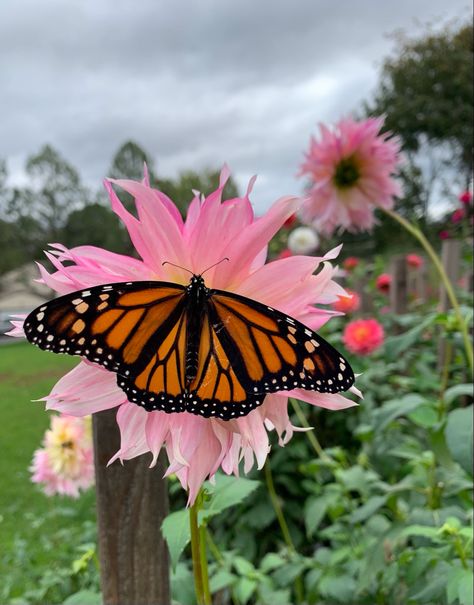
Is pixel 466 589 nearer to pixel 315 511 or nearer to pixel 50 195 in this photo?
pixel 315 511

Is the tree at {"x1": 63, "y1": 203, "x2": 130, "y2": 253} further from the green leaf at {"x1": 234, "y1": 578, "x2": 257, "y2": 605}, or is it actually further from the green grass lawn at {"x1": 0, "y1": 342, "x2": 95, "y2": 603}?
the green leaf at {"x1": 234, "y1": 578, "x2": 257, "y2": 605}

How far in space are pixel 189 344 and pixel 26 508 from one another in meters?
3.18

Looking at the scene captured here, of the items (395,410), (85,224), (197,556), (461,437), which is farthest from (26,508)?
(85,224)

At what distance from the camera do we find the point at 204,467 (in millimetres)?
394

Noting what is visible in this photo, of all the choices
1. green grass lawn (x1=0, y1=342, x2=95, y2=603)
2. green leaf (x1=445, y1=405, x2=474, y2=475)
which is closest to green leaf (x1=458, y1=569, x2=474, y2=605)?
green leaf (x1=445, y1=405, x2=474, y2=475)

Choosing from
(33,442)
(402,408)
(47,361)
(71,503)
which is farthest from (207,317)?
(47,361)

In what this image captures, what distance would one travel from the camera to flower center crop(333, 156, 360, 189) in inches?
46.9

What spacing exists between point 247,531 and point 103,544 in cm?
99

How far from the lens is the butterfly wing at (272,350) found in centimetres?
39

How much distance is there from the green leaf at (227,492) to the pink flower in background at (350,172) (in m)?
0.74

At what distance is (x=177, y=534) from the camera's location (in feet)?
1.66

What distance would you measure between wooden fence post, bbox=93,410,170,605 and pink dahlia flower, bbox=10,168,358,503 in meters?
0.23

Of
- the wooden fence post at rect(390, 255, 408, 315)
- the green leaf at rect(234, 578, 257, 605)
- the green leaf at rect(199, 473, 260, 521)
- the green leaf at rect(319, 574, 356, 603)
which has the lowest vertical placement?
the green leaf at rect(319, 574, 356, 603)

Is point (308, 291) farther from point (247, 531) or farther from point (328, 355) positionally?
point (247, 531)
